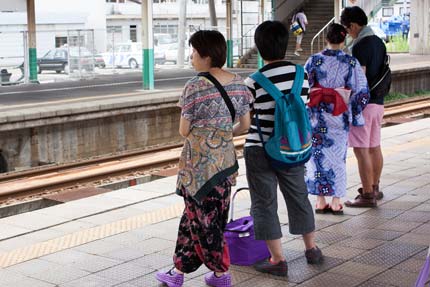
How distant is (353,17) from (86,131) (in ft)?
32.0

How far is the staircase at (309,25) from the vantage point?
2833cm

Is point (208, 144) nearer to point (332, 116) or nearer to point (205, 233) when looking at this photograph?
point (205, 233)

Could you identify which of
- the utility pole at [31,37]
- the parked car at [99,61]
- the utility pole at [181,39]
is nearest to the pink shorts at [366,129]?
the utility pole at [31,37]

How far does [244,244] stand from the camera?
4723 mm

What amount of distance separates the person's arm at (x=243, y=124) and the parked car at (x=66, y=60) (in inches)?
714

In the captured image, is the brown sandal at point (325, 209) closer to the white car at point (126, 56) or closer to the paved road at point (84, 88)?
the paved road at point (84, 88)

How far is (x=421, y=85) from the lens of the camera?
25.3 meters

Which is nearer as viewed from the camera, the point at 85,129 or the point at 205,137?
the point at 205,137

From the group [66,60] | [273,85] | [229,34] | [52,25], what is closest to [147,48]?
[66,60]

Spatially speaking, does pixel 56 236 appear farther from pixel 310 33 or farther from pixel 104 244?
pixel 310 33

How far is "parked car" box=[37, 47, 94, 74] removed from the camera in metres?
21.9

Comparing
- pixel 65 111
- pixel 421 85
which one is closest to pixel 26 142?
pixel 65 111

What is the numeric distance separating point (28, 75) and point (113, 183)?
1285 cm

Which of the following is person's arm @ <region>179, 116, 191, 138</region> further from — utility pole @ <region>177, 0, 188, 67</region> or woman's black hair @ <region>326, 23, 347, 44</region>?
utility pole @ <region>177, 0, 188, 67</region>
